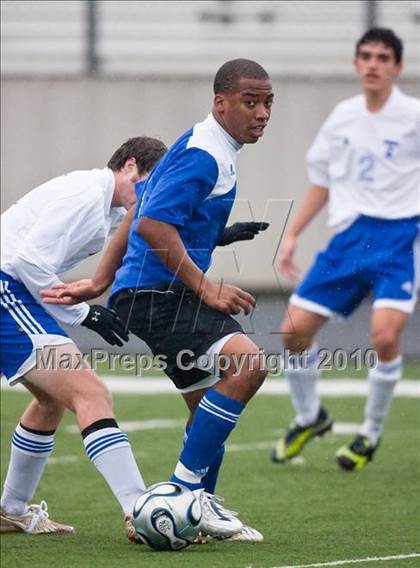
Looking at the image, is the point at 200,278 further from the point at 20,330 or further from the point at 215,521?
the point at 215,521

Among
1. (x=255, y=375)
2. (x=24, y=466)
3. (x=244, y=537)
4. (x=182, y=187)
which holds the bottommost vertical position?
(x=244, y=537)

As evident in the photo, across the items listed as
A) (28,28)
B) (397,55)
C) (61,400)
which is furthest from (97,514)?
(28,28)

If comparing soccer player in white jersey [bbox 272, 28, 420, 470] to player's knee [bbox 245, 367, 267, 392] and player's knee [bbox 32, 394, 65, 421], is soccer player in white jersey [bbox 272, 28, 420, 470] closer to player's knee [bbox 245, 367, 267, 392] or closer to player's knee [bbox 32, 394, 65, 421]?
player's knee [bbox 32, 394, 65, 421]

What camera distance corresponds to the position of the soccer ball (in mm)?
5844

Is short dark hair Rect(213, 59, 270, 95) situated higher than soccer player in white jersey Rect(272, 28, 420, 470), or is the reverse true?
short dark hair Rect(213, 59, 270, 95)

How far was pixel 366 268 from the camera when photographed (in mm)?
8773

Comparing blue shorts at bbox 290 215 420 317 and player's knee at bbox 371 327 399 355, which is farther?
blue shorts at bbox 290 215 420 317

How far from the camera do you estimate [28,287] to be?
621cm

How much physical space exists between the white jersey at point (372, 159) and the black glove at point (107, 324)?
2.93 meters

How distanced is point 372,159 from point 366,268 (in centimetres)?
71

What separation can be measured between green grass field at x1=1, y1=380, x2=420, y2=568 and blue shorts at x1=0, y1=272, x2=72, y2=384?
2.50 ft

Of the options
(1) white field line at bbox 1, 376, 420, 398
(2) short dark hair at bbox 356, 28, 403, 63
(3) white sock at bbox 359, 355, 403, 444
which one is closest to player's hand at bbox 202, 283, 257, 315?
(3) white sock at bbox 359, 355, 403, 444

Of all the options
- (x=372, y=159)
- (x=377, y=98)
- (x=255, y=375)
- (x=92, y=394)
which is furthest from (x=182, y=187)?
(x=377, y=98)

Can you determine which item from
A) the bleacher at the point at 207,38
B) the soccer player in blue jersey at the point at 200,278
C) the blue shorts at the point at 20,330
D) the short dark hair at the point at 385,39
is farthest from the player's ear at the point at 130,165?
the bleacher at the point at 207,38
